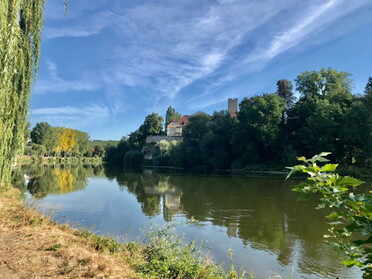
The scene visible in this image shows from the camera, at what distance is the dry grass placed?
3.79m

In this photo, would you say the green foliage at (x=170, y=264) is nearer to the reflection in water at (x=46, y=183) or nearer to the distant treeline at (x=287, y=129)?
the reflection in water at (x=46, y=183)

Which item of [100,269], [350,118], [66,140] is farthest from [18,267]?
[66,140]

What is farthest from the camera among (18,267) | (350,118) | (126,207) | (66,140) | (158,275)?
(66,140)

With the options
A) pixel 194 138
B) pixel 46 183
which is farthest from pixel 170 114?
pixel 46 183

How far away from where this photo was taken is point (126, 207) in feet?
46.5

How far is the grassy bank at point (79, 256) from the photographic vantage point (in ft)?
12.7

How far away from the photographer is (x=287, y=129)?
132 feet

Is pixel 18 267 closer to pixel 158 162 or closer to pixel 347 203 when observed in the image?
pixel 347 203

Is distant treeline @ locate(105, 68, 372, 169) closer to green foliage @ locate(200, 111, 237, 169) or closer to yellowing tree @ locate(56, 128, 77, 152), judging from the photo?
green foliage @ locate(200, 111, 237, 169)

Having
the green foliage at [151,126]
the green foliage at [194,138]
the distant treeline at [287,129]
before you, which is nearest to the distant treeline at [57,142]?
the green foliage at [151,126]

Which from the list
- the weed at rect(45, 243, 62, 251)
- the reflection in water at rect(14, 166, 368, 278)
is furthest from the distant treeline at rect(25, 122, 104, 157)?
the weed at rect(45, 243, 62, 251)

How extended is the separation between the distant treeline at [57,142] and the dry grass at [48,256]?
69139 mm

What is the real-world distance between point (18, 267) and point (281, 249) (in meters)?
6.66

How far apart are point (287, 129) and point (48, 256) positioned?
40023 millimetres
